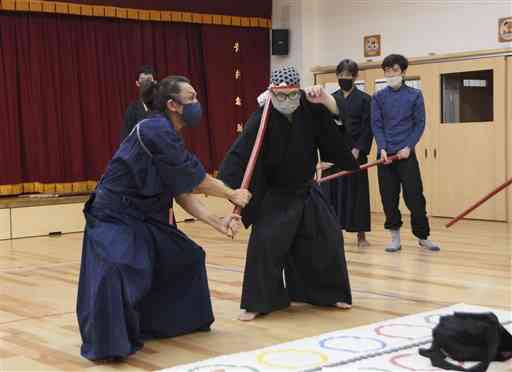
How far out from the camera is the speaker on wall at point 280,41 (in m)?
9.27

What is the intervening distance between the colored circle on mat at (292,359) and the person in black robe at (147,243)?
20.3 inches

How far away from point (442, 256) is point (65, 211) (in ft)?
12.2

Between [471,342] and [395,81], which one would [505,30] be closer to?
[395,81]

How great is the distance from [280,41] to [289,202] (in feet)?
18.5

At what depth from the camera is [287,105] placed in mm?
3820

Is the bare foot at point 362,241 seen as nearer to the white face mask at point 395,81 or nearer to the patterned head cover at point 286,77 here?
the white face mask at point 395,81

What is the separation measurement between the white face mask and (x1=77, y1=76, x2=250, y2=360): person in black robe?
273 centimetres

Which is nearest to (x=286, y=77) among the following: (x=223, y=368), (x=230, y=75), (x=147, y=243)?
(x=147, y=243)

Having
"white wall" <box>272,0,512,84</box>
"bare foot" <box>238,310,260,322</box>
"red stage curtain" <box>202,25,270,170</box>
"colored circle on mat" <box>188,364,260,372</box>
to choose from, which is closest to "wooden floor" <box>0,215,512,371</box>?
"bare foot" <box>238,310,260,322</box>

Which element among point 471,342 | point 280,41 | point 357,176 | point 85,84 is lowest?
point 471,342

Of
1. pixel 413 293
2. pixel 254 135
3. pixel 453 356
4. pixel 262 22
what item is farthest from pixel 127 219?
pixel 262 22

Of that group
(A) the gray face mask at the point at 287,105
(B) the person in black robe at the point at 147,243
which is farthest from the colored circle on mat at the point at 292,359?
(A) the gray face mask at the point at 287,105

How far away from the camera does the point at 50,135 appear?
25.9 feet

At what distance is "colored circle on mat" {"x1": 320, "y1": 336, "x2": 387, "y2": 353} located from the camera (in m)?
3.15
